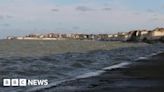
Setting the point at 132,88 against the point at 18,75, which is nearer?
the point at 132,88

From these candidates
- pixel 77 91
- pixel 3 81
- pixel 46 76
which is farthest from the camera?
pixel 46 76

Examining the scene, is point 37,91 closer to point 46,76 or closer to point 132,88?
point 132,88

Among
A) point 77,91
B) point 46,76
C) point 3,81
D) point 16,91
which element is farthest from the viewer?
point 46,76

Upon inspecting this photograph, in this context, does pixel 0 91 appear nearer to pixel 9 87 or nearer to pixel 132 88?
pixel 9 87

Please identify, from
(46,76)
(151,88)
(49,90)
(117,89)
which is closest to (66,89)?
(49,90)

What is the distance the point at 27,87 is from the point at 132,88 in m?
4.56

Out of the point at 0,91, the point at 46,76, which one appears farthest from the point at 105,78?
the point at 0,91

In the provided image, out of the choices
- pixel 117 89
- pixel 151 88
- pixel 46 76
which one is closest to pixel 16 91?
pixel 117 89

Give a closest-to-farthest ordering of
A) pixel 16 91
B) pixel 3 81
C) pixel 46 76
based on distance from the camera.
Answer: pixel 16 91 < pixel 3 81 < pixel 46 76

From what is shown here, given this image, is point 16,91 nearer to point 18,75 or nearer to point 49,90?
point 49,90

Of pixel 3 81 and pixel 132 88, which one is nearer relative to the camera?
pixel 132 88

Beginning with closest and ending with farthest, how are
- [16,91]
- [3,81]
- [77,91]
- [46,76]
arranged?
1. [77,91]
2. [16,91]
3. [3,81]
4. [46,76]

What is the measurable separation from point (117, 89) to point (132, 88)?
58 cm

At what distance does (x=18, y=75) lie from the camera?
85.0 ft
